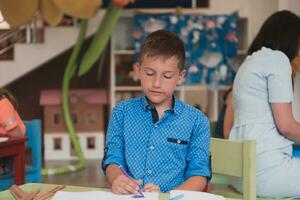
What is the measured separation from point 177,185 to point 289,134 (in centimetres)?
73

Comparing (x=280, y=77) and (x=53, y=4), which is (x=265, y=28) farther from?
(x=53, y=4)

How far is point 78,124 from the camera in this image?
250 inches

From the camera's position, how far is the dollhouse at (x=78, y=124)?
624 cm

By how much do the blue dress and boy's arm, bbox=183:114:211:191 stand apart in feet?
2.04

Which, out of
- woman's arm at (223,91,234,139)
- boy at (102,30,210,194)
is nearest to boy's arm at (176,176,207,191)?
boy at (102,30,210,194)

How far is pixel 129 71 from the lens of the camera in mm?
6328

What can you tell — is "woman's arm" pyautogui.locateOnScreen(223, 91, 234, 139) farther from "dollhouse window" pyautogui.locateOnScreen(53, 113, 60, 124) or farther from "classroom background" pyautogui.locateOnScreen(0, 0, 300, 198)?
"dollhouse window" pyautogui.locateOnScreen(53, 113, 60, 124)

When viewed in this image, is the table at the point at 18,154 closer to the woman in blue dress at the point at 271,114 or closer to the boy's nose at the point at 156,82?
the woman in blue dress at the point at 271,114

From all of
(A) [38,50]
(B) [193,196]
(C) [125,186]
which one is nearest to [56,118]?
(A) [38,50]

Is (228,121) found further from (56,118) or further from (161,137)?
(56,118)

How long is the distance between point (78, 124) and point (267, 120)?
4.13m

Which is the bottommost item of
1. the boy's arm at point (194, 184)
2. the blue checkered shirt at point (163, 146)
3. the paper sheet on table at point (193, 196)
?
the boy's arm at point (194, 184)

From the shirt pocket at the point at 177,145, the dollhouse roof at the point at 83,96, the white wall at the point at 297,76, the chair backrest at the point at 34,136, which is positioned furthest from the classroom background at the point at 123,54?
the shirt pocket at the point at 177,145

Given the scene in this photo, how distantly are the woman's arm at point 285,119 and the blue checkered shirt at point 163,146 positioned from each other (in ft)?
1.97
